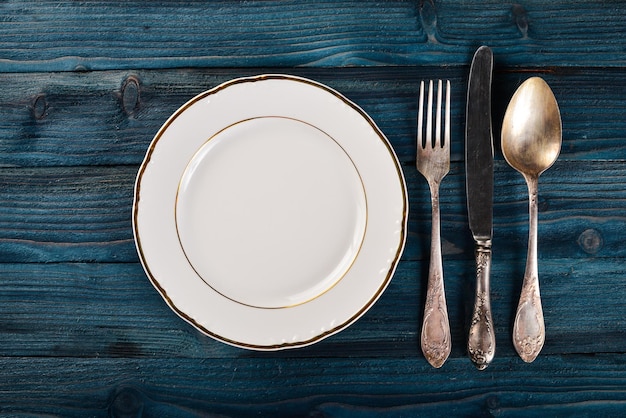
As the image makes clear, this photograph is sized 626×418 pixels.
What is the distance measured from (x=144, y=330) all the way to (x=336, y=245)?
0.26m

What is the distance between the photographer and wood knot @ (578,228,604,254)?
678 millimetres

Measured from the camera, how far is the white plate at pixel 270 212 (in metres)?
0.63

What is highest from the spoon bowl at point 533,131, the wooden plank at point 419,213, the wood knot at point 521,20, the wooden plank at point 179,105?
the wood knot at point 521,20

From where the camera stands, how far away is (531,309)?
0.65 m

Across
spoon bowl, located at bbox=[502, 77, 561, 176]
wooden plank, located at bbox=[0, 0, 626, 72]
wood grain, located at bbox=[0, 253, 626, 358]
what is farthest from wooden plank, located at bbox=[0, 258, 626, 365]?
wooden plank, located at bbox=[0, 0, 626, 72]

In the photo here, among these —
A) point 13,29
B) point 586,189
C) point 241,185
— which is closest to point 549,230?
point 586,189

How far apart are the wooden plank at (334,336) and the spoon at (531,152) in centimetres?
2

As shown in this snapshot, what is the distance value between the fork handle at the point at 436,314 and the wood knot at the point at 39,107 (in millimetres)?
489

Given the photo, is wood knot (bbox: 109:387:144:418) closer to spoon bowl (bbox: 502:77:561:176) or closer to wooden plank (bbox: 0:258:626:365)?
wooden plank (bbox: 0:258:626:365)

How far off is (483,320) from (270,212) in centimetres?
28

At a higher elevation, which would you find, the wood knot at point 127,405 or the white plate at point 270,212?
the white plate at point 270,212

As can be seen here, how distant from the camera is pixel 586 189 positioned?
2.23ft

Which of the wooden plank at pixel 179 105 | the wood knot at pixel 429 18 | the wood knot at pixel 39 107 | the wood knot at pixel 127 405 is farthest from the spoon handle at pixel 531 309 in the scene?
the wood knot at pixel 39 107

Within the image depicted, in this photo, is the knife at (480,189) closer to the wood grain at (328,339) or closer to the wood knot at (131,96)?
the wood grain at (328,339)
